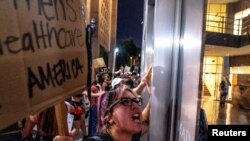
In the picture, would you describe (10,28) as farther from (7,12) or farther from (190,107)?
(190,107)

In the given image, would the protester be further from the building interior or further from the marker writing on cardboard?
the marker writing on cardboard

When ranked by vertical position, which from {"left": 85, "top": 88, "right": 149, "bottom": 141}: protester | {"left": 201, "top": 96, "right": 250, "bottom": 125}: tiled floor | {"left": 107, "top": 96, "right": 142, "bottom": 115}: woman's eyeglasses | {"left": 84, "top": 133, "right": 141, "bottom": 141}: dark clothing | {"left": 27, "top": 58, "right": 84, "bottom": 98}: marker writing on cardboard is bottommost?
{"left": 84, "top": 133, "right": 141, "bottom": 141}: dark clothing

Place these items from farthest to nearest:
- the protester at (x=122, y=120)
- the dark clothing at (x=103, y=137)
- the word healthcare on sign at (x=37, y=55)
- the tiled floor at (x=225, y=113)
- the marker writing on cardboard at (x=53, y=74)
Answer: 1. the protester at (x=122, y=120)
2. the dark clothing at (x=103, y=137)
3. the tiled floor at (x=225, y=113)
4. the marker writing on cardboard at (x=53, y=74)
5. the word healthcare on sign at (x=37, y=55)

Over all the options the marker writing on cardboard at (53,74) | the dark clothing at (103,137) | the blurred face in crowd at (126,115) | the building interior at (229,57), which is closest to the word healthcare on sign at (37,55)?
the marker writing on cardboard at (53,74)

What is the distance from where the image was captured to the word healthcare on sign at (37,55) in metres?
0.97

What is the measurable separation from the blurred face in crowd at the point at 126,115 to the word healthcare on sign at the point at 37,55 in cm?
96

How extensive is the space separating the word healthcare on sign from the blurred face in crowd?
955 mm

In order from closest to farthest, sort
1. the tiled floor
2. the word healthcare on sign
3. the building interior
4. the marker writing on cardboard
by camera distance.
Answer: the word healthcare on sign < the marker writing on cardboard < the building interior < the tiled floor

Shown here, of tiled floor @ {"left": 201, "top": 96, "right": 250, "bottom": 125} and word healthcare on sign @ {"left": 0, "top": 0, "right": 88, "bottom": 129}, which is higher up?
word healthcare on sign @ {"left": 0, "top": 0, "right": 88, "bottom": 129}

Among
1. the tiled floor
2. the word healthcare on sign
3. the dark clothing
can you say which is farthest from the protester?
the word healthcare on sign

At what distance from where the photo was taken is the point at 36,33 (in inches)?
45.4

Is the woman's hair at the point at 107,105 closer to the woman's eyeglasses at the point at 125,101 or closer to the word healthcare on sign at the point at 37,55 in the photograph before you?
the woman's eyeglasses at the point at 125,101

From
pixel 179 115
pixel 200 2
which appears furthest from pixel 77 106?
pixel 200 2

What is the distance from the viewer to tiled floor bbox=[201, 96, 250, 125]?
5.05 ft
